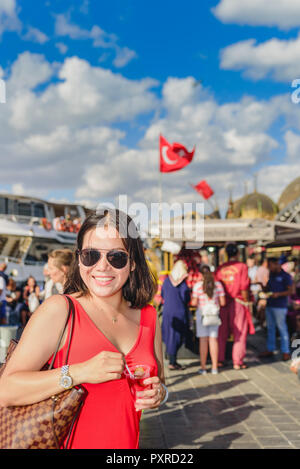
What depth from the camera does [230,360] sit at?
8562mm

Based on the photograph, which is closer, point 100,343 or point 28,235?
point 100,343

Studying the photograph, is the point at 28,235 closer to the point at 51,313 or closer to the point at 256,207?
the point at 51,313

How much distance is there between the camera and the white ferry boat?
24.1 metres

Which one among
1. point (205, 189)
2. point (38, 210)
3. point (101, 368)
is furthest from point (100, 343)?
point (38, 210)

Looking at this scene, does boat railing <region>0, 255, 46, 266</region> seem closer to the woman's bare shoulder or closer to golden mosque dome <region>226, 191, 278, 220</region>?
the woman's bare shoulder

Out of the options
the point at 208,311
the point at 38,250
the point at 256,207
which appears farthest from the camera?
the point at 256,207

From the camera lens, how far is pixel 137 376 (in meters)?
1.78

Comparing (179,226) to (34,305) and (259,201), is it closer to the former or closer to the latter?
(34,305)

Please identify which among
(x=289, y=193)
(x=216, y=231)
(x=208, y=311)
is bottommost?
(x=208, y=311)

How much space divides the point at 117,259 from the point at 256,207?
5749 cm

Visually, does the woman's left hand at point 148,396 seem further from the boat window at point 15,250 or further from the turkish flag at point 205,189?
the boat window at point 15,250

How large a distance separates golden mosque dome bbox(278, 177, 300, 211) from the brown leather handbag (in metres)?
56.1

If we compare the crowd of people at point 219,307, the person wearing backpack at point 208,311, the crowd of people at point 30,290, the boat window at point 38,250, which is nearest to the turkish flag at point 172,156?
the crowd of people at point 30,290
